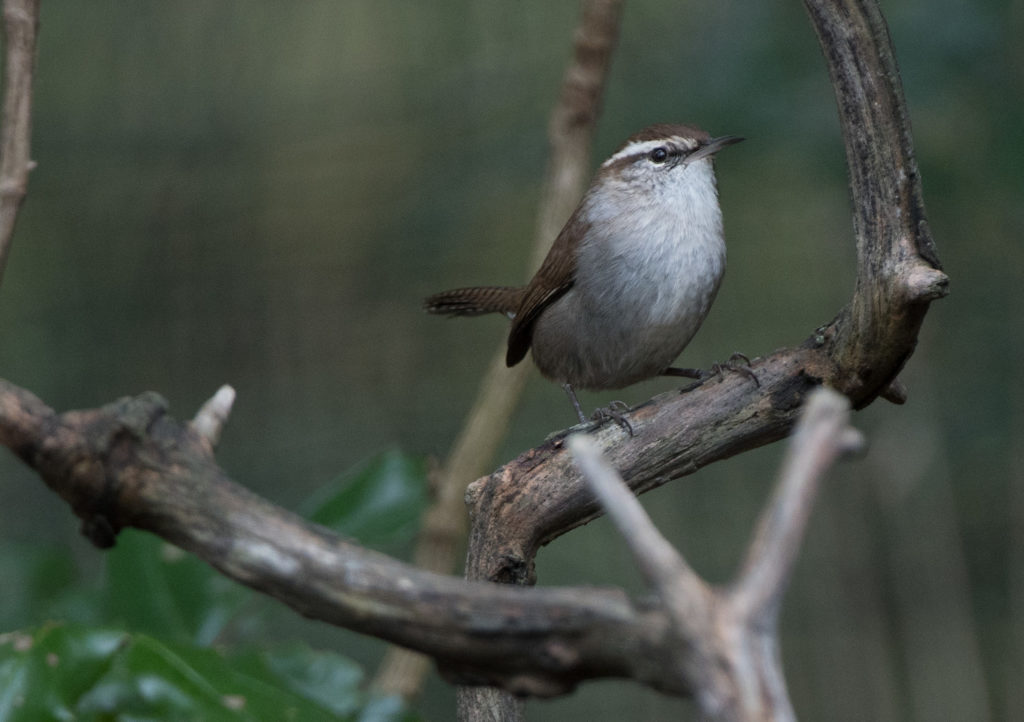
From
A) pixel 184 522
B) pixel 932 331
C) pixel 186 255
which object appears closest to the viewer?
pixel 184 522

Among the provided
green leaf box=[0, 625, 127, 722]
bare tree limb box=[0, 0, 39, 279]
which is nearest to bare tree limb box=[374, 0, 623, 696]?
green leaf box=[0, 625, 127, 722]

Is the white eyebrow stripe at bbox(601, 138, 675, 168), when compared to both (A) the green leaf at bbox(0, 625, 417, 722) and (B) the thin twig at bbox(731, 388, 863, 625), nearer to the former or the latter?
(A) the green leaf at bbox(0, 625, 417, 722)

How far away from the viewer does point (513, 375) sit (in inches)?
125

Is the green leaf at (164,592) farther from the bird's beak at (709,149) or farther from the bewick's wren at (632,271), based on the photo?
the bird's beak at (709,149)

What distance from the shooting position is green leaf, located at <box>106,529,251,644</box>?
2416 mm

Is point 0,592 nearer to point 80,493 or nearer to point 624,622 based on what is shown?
point 80,493

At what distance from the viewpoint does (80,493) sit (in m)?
1.21

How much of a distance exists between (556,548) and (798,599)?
3.64ft

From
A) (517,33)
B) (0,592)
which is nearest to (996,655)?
(517,33)

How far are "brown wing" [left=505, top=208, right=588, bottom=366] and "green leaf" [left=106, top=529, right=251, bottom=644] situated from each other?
105cm

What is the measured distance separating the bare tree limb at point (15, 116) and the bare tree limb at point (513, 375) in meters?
1.57

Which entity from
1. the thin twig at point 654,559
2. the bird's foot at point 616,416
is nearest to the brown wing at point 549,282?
the bird's foot at point 616,416

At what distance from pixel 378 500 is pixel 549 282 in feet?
2.64

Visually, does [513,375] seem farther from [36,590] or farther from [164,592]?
[36,590]
